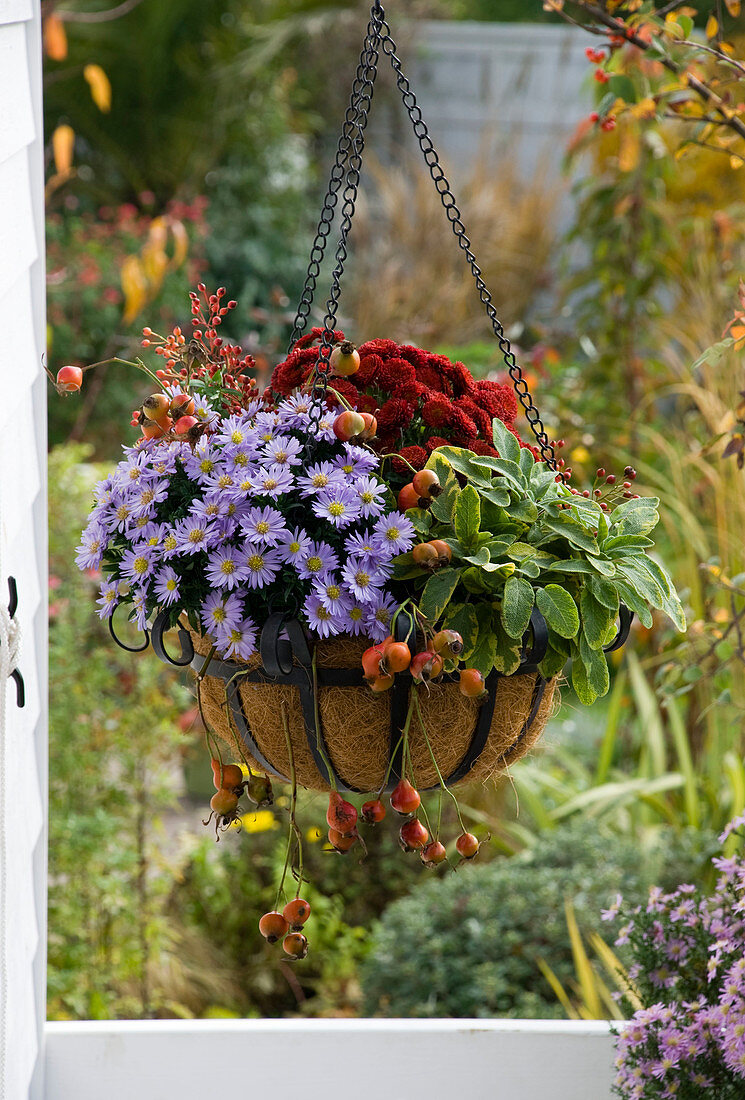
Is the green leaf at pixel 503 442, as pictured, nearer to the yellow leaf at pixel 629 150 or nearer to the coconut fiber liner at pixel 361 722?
the coconut fiber liner at pixel 361 722

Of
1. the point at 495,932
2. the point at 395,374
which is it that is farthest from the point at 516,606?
the point at 495,932

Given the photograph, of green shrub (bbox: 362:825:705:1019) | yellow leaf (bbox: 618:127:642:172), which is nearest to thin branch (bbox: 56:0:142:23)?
yellow leaf (bbox: 618:127:642:172)

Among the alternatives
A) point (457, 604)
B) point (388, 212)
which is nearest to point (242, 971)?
point (457, 604)

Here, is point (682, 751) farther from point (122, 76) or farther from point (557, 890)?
point (122, 76)

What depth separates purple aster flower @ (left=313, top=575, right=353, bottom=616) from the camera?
86cm

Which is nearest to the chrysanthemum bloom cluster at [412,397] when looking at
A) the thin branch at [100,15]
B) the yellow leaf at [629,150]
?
the yellow leaf at [629,150]

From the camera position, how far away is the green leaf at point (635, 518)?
1013mm

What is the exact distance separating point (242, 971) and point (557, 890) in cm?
94

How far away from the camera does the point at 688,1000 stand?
55.6 inches

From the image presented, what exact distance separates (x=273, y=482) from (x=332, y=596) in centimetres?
11

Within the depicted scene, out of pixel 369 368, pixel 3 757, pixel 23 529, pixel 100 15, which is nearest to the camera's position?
pixel 369 368

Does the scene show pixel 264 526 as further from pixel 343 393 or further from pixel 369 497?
pixel 343 393

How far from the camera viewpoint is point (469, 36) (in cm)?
633

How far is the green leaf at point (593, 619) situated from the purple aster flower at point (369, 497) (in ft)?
0.68
